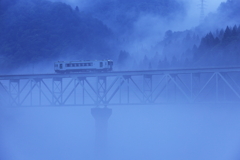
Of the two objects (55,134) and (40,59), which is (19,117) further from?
(40,59)

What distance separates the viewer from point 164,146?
10119cm

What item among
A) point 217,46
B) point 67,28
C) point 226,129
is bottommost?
point 226,129

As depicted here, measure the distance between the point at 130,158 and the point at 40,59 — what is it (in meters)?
97.4

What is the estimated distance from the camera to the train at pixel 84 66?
207ft

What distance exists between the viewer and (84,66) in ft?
209

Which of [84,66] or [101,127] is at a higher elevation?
[84,66]

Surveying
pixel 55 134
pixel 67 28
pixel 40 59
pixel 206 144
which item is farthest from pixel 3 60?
pixel 206 144

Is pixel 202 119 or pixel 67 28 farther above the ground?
pixel 67 28

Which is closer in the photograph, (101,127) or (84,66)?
(84,66)

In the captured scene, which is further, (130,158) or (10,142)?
(10,142)

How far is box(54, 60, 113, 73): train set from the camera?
207 ft

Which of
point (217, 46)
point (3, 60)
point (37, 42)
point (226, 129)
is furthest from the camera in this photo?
point (37, 42)

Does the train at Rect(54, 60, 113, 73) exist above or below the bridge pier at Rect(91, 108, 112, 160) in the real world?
above

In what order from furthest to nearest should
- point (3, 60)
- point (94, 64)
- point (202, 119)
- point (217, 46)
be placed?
point (3, 60) < point (217, 46) < point (202, 119) < point (94, 64)
